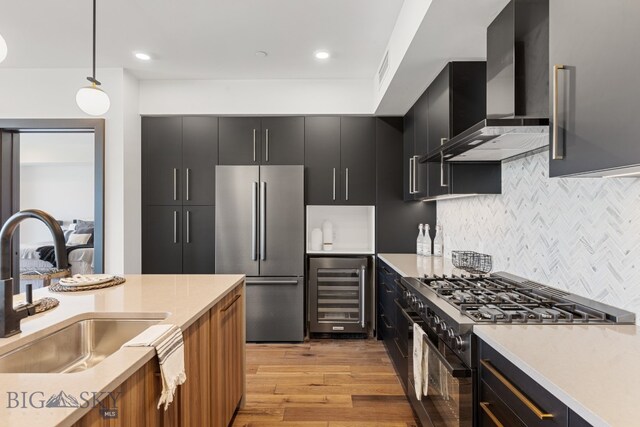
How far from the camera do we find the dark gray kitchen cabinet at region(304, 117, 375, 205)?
388cm

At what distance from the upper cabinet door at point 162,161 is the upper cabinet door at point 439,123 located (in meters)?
2.61

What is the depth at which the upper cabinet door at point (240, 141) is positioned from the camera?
387cm

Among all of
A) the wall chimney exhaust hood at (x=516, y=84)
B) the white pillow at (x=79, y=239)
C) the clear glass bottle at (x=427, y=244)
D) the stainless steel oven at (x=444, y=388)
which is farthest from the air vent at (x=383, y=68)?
the white pillow at (x=79, y=239)

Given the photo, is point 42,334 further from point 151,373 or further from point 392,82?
point 392,82

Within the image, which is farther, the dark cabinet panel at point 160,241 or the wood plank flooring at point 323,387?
the dark cabinet panel at point 160,241

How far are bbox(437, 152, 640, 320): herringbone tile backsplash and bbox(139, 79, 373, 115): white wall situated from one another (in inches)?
73.8

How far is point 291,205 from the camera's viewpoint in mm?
3670

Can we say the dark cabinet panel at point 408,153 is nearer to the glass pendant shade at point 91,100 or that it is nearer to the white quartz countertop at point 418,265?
A: the white quartz countertop at point 418,265

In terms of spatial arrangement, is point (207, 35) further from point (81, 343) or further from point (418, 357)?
point (418, 357)

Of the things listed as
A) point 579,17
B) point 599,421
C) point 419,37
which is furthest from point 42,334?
point 419,37

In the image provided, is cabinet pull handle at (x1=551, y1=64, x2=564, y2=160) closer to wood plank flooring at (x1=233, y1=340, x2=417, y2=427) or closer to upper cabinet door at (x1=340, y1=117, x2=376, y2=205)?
wood plank flooring at (x1=233, y1=340, x2=417, y2=427)

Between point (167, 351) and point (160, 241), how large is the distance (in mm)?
2967

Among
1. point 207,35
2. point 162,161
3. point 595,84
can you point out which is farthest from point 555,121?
point 162,161

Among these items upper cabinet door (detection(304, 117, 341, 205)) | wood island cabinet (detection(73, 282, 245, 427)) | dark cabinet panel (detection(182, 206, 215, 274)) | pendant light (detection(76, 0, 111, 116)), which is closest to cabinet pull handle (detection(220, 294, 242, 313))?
wood island cabinet (detection(73, 282, 245, 427))
